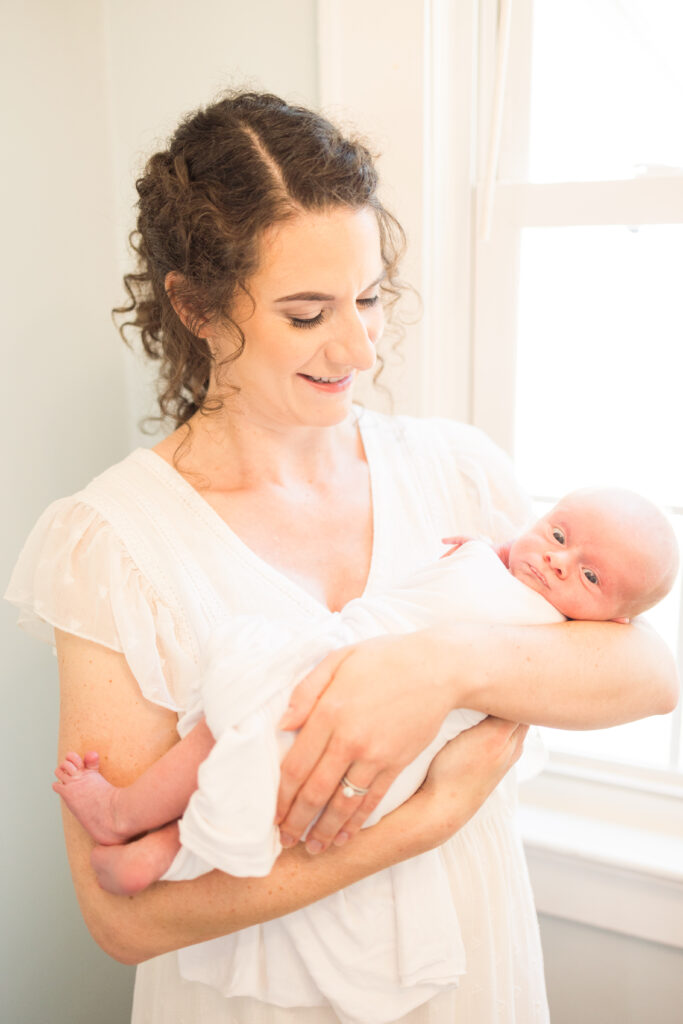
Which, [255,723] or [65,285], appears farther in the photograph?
[65,285]

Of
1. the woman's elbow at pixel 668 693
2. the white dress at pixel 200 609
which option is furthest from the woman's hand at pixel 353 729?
the woman's elbow at pixel 668 693

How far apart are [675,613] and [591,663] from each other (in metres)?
0.70

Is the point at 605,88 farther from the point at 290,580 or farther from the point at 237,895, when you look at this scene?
the point at 237,895

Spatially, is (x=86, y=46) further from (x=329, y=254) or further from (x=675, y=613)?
(x=675, y=613)

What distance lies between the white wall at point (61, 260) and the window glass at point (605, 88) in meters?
0.43

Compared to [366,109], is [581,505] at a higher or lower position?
lower

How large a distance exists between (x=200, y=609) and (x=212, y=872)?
33 cm

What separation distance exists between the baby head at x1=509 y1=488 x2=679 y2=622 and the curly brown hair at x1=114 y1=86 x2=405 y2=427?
508 millimetres

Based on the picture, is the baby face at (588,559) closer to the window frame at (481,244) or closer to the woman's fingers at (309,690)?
the woman's fingers at (309,690)

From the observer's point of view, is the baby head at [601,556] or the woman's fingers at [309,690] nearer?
the woman's fingers at [309,690]

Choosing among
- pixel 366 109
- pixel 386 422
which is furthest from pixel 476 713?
pixel 366 109

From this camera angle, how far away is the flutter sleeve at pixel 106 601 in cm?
109

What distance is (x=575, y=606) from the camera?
115 cm

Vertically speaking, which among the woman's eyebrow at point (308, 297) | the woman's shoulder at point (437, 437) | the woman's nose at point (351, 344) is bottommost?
the woman's shoulder at point (437, 437)
